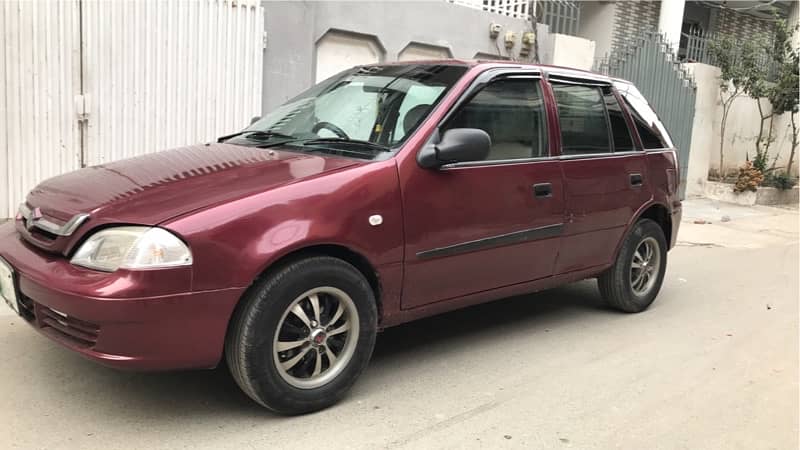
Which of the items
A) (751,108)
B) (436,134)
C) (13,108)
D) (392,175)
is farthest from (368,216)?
(751,108)

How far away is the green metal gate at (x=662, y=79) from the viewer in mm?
12570

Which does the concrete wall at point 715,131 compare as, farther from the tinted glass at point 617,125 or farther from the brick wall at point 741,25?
the tinted glass at point 617,125

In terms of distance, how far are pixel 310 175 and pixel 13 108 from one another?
4.65 m

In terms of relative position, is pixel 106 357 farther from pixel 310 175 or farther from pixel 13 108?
pixel 13 108

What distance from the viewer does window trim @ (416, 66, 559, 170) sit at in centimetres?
395

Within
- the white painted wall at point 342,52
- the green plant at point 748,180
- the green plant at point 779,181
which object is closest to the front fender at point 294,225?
the white painted wall at point 342,52

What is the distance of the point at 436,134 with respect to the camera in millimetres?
3912

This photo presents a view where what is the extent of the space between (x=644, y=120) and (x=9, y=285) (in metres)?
4.47

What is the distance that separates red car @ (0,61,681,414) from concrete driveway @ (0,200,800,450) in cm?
33

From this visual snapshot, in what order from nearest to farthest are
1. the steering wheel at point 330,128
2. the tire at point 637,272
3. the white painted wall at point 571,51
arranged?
the steering wheel at point 330,128
the tire at point 637,272
the white painted wall at point 571,51

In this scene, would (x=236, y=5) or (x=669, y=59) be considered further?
(x=669, y=59)

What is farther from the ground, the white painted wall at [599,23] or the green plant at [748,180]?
the white painted wall at [599,23]

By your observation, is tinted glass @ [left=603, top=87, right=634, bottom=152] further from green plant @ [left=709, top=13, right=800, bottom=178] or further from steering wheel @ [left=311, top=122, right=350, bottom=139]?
green plant @ [left=709, top=13, right=800, bottom=178]

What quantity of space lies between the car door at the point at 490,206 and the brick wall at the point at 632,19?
11.5 metres
